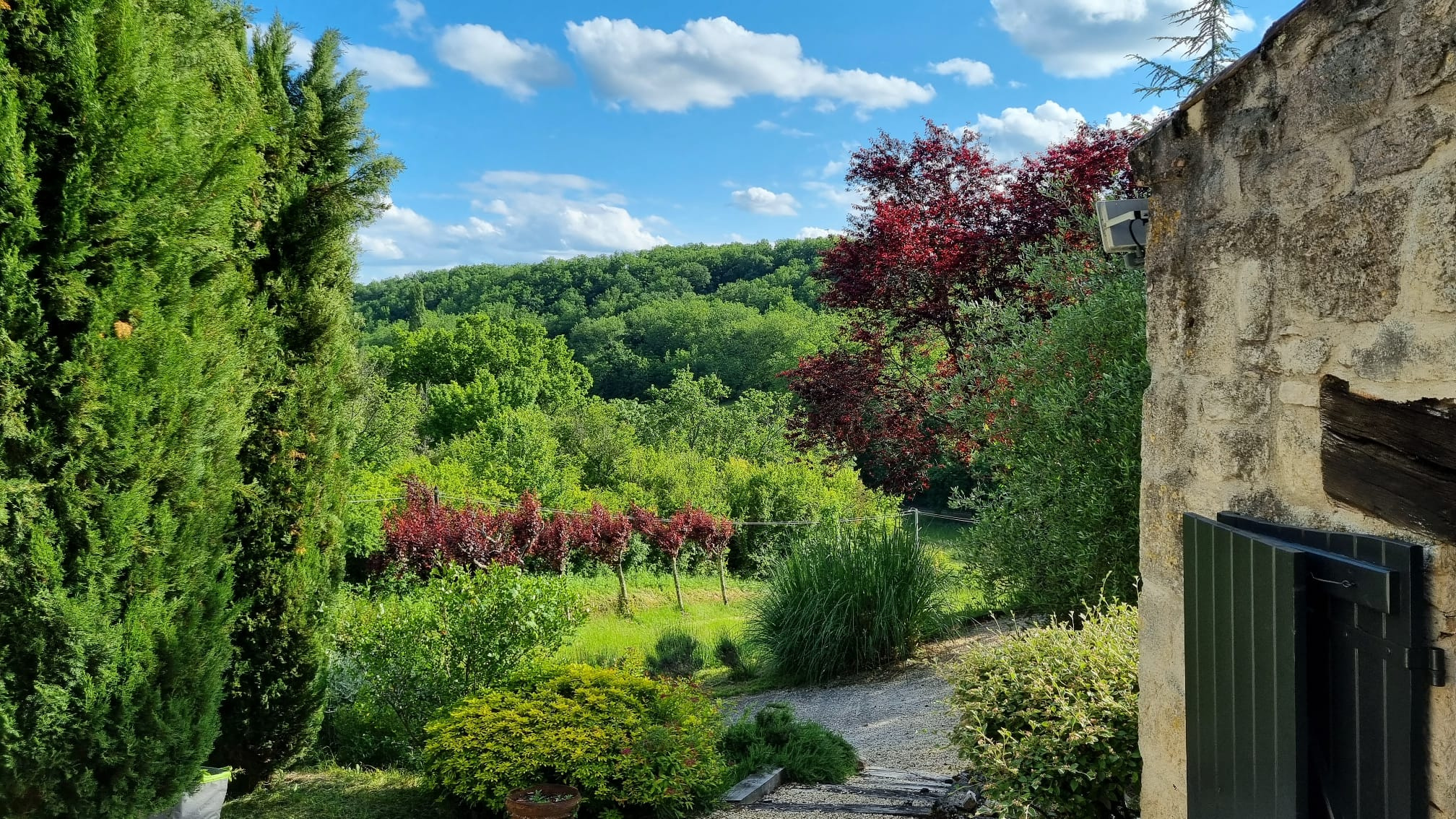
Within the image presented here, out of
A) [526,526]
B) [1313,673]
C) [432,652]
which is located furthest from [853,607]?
[1313,673]

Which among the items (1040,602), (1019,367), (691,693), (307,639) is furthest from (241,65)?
(1040,602)

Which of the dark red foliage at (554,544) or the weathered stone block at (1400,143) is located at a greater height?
the weathered stone block at (1400,143)

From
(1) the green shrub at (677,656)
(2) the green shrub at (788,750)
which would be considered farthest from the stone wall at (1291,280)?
(1) the green shrub at (677,656)

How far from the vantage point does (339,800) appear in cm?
481

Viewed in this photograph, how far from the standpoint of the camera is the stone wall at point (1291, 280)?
4.99 feet

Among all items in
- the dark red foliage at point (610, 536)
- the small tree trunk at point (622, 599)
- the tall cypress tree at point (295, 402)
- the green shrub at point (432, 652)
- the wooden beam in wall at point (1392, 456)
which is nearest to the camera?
the wooden beam in wall at point (1392, 456)

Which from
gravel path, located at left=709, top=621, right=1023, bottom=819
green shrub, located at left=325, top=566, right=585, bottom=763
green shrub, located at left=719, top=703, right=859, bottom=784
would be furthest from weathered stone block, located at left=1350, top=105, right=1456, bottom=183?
green shrub, located at left=325, top=566, right=585, bottom=763

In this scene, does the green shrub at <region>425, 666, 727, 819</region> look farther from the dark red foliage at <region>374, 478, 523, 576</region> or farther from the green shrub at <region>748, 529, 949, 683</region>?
the dark red foliage at <region>374, 478, 523, 576</region>

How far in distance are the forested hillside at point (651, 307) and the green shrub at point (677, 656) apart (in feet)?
71.1

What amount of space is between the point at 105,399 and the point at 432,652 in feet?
9.30

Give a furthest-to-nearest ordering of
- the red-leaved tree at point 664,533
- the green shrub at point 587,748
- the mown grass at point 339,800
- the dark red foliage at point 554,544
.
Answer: the red-leaved tree at point 664,533 → the dark red foliage at point 554,544 → the mown grass at point 339,800 → the green shrub at point 587,748

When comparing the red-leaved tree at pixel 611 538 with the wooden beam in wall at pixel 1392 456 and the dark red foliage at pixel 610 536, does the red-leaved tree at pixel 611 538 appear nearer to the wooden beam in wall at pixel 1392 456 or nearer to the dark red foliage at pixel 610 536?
the dark red foliage at pixel 610 536

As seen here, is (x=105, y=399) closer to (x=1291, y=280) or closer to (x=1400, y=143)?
(x=1291, y=280)

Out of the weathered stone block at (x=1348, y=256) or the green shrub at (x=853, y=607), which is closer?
the weathered stone block at (x=1348, y=256)
